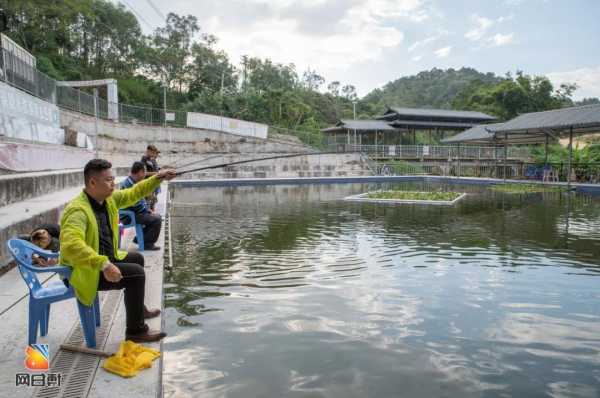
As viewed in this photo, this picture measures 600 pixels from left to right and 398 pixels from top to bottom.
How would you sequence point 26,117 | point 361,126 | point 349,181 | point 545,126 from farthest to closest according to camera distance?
point 361,126 → point 349,181 → point 545,126 → point 26,117

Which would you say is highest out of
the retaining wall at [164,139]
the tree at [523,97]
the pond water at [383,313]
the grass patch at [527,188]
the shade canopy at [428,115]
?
the tree at [523,97]

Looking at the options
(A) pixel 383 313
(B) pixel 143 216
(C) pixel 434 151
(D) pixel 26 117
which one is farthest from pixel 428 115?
(A) pixel 383 313

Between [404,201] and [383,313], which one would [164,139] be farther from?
[383,313]

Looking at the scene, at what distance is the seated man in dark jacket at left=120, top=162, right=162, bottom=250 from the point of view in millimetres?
6402

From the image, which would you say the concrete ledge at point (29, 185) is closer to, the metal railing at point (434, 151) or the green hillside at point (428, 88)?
the metal railing at point (434, 151)

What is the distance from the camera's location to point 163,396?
350 cm

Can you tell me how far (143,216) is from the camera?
6477 millimetres

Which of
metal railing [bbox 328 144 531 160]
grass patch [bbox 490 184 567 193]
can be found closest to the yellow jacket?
grass patch [bbox 490 184 567 193]

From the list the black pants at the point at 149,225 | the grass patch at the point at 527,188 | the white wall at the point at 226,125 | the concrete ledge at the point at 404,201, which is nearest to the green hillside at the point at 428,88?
the white wall at the point at 226,125

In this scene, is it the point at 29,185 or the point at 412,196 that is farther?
the point at 412,196

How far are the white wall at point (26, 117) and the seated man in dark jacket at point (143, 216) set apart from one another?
6.26m

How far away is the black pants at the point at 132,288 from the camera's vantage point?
3.38 m

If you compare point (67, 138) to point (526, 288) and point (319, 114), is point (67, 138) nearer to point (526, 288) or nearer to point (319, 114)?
point (526, 288)

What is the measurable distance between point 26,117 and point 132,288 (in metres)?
11.9
